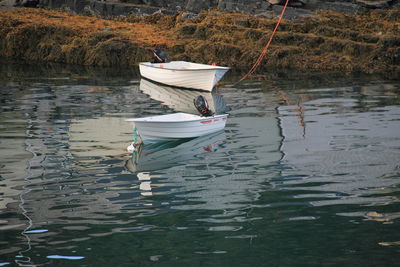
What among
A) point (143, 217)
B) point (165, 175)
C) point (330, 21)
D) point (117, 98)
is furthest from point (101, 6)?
point (143, 217)

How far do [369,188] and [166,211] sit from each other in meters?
4.31

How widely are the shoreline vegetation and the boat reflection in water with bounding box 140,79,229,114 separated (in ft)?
21.4

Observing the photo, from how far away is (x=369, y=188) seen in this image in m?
→ 12.8

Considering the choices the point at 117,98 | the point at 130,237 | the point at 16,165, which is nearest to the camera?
the point at 130,237

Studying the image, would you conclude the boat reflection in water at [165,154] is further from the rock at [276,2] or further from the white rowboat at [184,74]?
the rock at [276,2]

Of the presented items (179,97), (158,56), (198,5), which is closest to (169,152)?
(179,97)

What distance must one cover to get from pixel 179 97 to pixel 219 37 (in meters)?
10.9

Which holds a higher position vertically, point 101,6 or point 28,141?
point 101,6

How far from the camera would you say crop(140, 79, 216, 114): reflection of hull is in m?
24.3

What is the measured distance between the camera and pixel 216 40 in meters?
37.0

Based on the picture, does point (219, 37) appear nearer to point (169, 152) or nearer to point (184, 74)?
point (184, 74)

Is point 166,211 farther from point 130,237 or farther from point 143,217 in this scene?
point 130,237

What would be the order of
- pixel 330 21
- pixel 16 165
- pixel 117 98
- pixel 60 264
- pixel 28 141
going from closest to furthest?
pixel 60 264 → pixel 16 165 → pixel 28 141 → pixel 117 98 → pixel 330 21

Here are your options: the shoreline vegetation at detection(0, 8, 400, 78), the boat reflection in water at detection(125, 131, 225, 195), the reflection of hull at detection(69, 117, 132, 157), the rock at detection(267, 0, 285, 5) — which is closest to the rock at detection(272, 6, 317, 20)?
the rock at detection(267, 0, 285, 5)
